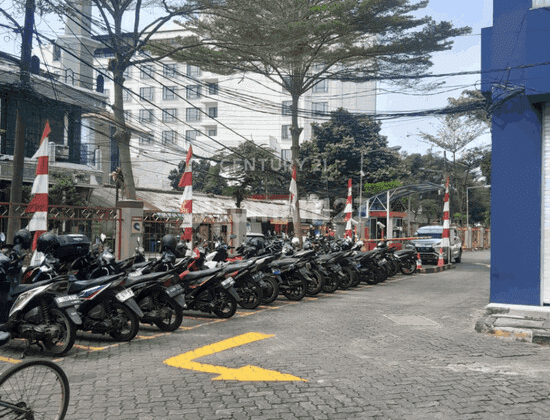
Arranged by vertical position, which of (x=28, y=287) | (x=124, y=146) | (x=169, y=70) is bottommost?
(x=28, y=287)

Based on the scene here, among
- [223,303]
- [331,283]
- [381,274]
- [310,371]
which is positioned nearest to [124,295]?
[223,303]

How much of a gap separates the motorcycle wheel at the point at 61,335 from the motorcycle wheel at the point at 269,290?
4662 mm

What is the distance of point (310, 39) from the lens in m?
21.6

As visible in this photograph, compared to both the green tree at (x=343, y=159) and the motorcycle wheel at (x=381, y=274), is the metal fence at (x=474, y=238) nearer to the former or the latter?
the green tree at (x=343, y=159)

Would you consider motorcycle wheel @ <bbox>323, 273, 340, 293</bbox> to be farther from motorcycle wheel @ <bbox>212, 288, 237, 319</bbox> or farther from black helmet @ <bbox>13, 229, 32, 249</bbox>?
black helmet @ <bbox>13, 229, 32, 249</bbox>

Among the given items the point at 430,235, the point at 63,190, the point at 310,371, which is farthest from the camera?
the point at 430,235

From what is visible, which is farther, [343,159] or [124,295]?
[343,159]

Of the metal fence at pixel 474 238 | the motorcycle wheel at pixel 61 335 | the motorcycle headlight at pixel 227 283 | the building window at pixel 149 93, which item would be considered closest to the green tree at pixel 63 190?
the motorcycle headlight at pixel 227 283

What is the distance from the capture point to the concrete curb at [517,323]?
7.48m

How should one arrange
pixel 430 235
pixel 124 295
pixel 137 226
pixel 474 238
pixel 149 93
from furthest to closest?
1. pixel 149 93
2. pixel 474 238
3. pixel 430 235
4. pixel 137 226
5. pixel 124 295

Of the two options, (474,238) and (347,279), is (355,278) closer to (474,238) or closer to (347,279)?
(347,279)

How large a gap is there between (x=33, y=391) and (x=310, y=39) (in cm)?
2008

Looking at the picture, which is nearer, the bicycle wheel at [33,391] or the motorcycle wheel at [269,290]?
the bicycle wheel at [33,391]

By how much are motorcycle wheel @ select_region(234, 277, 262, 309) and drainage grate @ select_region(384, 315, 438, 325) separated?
2.30 metres
